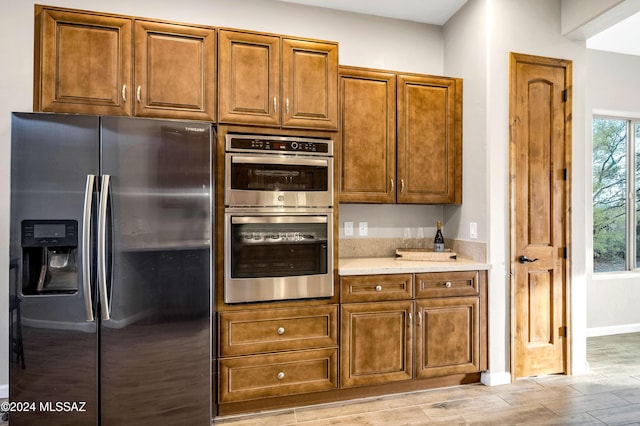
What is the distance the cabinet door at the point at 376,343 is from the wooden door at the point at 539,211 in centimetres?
91

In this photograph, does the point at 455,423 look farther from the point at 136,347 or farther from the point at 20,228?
the point at 20,228

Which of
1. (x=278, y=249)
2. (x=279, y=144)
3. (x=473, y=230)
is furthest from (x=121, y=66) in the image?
(x=473, y=230)

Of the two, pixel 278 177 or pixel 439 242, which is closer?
pixel 278 177

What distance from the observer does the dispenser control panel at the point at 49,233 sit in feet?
6.04

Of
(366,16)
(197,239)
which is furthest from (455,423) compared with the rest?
(366,16)

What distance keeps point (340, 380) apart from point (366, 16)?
3019 mm

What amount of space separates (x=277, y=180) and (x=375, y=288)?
3.39ft

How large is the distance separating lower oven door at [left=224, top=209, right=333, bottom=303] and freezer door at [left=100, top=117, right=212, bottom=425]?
24 cm

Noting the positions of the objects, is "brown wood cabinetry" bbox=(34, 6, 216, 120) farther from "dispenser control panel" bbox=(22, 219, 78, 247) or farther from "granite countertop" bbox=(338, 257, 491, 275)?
"granite countertop" bbox=(338, 257, 491, 275)

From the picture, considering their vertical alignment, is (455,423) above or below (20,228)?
below

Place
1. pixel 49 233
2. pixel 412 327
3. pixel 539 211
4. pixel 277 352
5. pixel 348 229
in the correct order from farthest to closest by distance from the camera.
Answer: pixel 348 229 < pixel 539 211 < pixel 412 327 < pixel 277 352 < pixel 49 233

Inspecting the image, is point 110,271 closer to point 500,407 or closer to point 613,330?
point 500,407

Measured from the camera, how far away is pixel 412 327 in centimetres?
260

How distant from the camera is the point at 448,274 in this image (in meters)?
2.67
